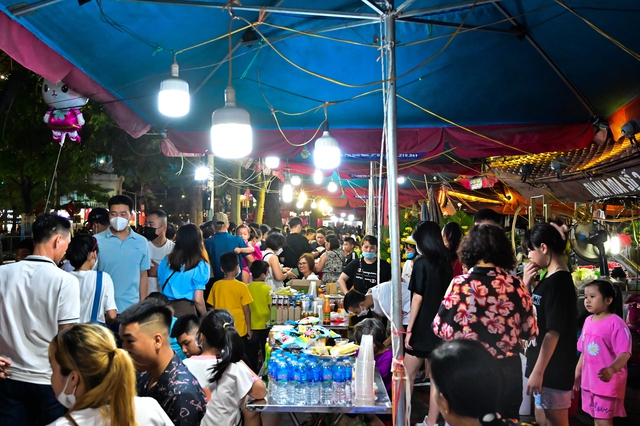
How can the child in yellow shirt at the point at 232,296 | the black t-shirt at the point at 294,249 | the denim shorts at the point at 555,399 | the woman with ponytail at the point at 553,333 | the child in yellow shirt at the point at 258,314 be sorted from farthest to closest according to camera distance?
the black t-shirt at the point at 294,249, the child in yellow shirt at the point at 258,314, the child in yellow shirt at the point at 232,296, the denim shorts at the point at 555,399, the woman with ponytail at the point at 553,333

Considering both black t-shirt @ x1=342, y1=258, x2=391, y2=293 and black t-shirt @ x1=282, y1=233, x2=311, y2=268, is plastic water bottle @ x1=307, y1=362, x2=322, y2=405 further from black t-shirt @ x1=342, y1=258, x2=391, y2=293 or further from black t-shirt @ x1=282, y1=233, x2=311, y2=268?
black t-shirt @ x1=282, y1=233, x2=311, y2=268

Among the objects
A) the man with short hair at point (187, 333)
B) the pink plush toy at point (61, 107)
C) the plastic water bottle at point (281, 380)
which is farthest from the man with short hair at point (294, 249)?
the plastic water bottle at point (281, 380)

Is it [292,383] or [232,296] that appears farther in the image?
[232,296]

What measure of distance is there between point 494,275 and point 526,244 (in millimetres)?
1181

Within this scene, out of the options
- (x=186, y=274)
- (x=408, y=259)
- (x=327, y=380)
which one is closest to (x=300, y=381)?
(x=327, y=380)

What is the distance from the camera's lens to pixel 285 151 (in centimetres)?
755

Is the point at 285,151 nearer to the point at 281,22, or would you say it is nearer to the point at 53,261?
the point at 281,22

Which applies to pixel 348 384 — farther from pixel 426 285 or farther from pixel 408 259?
pixel 408 259

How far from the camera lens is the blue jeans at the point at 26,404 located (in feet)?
12.1

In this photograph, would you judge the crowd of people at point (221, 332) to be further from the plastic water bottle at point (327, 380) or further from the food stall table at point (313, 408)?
the plastic water bottle at point (327, 380)

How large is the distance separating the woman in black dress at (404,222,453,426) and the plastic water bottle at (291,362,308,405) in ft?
4.66

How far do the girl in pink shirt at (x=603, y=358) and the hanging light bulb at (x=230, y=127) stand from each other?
3.64 m

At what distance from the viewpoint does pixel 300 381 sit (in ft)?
12.9

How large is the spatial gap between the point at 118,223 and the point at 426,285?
3.06 m
